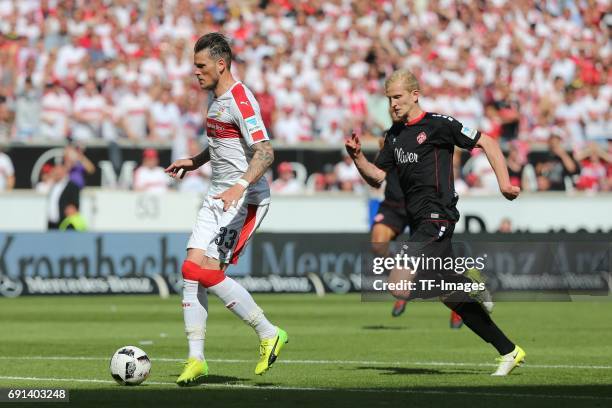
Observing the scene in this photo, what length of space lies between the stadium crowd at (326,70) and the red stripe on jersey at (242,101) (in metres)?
16.6

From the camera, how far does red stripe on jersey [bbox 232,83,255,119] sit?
433 inches

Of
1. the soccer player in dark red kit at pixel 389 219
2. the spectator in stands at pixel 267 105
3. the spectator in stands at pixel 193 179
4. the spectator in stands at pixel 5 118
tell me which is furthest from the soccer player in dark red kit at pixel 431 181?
the spectator in stands at pixel 267 105

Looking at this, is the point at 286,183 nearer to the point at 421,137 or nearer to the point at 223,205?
the point at 421,137

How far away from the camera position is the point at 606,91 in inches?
1257

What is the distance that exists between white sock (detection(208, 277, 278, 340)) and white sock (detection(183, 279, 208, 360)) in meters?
0.13

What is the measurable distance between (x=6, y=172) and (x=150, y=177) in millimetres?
2780

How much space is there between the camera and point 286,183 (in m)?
27.9

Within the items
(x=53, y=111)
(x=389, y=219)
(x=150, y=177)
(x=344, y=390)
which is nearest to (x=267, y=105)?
(x=150, y=177)

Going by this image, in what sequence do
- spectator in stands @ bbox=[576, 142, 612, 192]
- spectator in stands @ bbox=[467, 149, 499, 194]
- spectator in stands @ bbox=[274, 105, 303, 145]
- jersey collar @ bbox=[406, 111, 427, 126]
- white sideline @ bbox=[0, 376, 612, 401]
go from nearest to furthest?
white sideline @ bbox=[0, 376, 612, 401]
jersey collar @ bbox=[406, 111, 427, 126]
spectator in stands @ bbox=[467, 149, 499, 194]
spectator in stands @ bbox=[576, 142, 612, 192]
spectator in stands @ bbox=[274, 105, 303, 145]

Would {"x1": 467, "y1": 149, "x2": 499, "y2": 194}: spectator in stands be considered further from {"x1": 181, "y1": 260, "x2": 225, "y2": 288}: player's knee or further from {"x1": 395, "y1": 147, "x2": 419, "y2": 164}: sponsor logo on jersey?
{"x1": 181, "y1": 260, "x2": 225, "y2": 288}: player's knee

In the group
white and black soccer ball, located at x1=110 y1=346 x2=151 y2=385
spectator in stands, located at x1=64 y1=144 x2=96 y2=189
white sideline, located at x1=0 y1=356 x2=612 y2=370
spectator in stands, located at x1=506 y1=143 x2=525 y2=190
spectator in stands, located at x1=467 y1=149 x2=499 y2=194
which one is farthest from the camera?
spectator in stands, located at x1=467 y1=149 x2=499 y2=194

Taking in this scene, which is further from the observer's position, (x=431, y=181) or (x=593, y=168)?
(x=593, y=168)

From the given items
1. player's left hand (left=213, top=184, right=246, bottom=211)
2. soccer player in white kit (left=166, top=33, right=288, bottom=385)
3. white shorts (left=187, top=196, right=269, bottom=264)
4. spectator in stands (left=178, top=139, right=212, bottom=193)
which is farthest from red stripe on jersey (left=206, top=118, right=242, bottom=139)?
spectator in stands (left=178, top=139, right=212, bottom=193)

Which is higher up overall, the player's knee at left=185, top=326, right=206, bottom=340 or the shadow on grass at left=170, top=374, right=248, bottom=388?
the player's knee at left=185, top=326, right=206, bottom=340
